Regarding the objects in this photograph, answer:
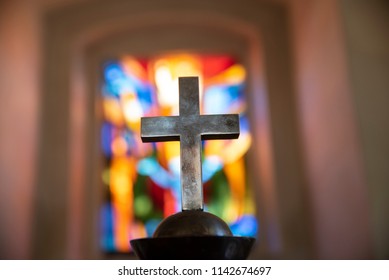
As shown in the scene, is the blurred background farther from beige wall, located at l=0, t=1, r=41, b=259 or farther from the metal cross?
the metal cross

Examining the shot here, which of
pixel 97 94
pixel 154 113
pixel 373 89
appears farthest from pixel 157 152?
pixel 373 89

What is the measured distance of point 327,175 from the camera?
4.48 m

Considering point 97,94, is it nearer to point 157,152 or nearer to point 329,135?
point 157,152

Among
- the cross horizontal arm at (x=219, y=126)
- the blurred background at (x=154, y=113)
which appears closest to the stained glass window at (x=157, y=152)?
the blurred background at (x=154, y=113)

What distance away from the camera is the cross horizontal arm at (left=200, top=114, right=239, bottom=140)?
178cm

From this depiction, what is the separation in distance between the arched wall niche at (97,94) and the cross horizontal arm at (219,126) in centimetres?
355

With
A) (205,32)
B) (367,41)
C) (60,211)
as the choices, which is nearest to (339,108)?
(367,41)

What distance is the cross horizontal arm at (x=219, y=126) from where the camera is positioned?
1.78 metres

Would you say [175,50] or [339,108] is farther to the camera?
[175,50]

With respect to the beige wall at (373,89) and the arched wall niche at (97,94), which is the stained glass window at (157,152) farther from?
the beige wall at (373,89)

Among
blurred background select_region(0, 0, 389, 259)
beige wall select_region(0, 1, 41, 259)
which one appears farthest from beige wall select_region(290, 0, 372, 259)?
beige wall select_region(0, 1, 41, 259)
